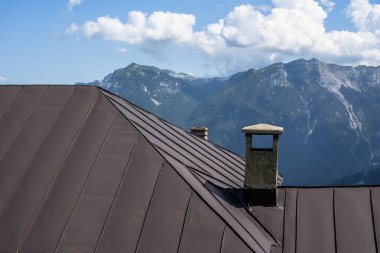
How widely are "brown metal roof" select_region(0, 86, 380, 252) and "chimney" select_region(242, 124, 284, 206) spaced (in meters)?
0.30

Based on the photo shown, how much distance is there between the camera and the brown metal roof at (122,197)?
33.1ft

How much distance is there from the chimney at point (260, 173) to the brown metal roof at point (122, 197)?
1.00ft

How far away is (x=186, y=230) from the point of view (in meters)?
10.1

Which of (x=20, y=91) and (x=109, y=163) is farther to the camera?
(x=20, y=91)

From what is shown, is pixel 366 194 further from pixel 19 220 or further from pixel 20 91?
pixel 20 91

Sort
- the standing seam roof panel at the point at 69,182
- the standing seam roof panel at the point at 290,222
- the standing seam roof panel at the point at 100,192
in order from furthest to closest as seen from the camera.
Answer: the standing seam roof panel at the point at 290,222, the standing seam roof panel at the point at 69,182, the standing seam roof panel at the point at 100,192

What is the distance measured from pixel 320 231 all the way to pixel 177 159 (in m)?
4.02

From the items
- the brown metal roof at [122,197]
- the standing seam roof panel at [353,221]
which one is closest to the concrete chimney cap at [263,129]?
the brown metal roof at [122,197]

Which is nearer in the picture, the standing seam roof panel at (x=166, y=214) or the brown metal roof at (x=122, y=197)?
the standing seam roof panel at (x=166, y=214)

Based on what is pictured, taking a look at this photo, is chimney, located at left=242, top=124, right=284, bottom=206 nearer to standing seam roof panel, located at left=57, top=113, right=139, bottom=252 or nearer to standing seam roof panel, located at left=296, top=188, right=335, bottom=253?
standing seam roof panel, located at left=296, top=188, right=335, bottom=253

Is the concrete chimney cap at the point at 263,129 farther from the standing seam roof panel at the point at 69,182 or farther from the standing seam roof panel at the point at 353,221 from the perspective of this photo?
the standing seam roof panel at the point at 69,182

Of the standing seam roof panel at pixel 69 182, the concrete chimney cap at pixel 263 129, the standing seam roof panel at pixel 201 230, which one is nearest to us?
the standing seam roof panel at pixel 201 230

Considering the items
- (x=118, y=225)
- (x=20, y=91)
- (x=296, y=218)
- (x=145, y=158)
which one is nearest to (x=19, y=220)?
(x=118, y=225)

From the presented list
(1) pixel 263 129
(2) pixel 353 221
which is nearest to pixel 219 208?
(1) pixel 263 129
